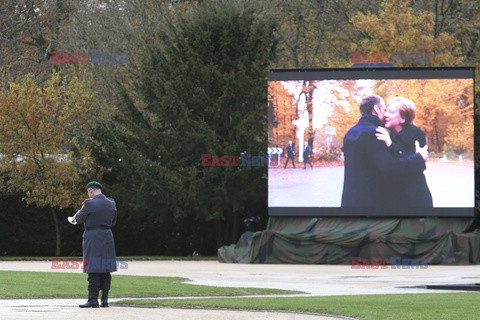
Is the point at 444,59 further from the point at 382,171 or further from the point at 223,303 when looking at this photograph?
the point at 223,303

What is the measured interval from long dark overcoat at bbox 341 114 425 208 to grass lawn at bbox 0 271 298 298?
10.2 meters

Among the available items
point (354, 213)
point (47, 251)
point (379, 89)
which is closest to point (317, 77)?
point (379, 89)

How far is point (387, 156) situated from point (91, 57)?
15736mm

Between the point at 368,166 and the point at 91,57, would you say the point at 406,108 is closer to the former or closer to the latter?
the point at 368,166

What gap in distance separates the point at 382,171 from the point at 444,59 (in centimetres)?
918

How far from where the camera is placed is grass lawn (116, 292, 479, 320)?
51.5ft

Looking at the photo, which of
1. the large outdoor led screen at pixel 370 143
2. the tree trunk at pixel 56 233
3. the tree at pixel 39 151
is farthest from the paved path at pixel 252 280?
the tree at pixel 39 151

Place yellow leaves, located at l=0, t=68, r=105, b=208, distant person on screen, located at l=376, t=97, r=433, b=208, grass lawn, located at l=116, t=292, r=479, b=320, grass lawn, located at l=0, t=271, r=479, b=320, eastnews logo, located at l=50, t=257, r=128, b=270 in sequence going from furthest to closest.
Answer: yellow leaves, located at l=0, t=68, r=105, b=208, distant person on screen, located at l=376, t=97, r=433, b=208, eastnews logo, located at l=50, t=257, r=128, b=270, grass lawn, located at l=0, t=271, r=479, b=320, grass lawn, located at l=116, t=292, r=479, b=320

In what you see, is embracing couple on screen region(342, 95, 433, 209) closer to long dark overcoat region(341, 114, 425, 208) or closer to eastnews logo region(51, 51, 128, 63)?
long dark overcoat region(341, 114, 425, 208)

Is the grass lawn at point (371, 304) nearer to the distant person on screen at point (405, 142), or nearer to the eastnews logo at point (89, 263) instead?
the eastnews logo at point (89, 263)

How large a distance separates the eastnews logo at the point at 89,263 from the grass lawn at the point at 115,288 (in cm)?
77

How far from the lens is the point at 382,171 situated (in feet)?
112

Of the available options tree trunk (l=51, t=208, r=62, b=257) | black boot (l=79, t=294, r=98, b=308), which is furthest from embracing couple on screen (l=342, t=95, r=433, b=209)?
black boot (l=79, t=294, r=98, b=308)

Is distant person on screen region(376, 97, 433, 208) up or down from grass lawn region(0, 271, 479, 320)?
up
